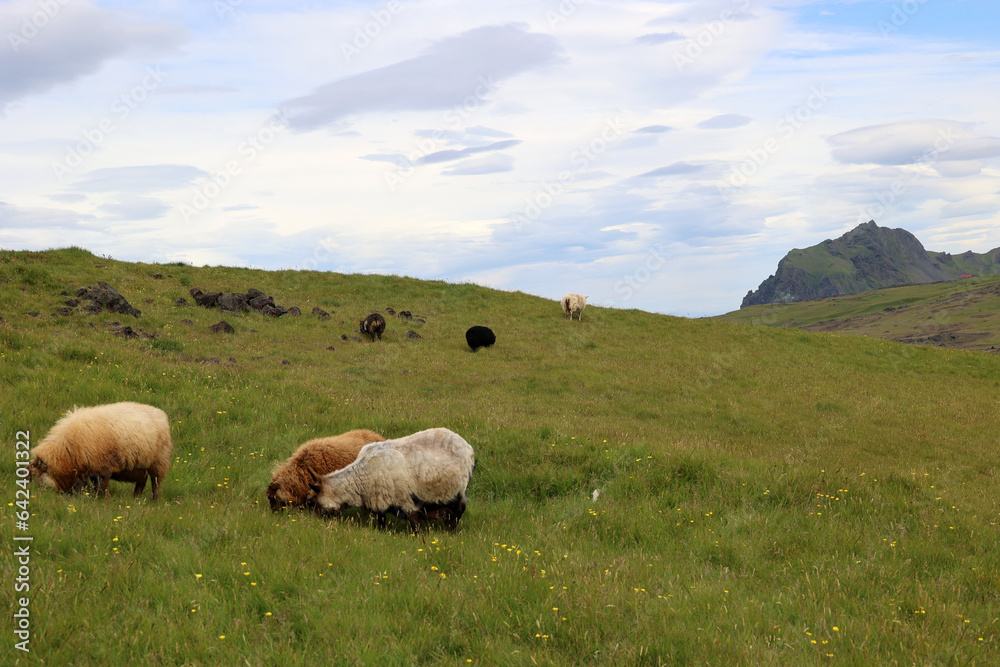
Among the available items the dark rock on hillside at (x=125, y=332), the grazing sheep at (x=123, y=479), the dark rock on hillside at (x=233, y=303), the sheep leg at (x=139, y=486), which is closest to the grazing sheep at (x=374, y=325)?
the dark rock on hillside at (x=233, y=303)

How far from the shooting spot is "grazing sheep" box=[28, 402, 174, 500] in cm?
800

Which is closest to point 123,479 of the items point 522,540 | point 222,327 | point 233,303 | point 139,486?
point 139,486

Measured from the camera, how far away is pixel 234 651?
14.8 feet

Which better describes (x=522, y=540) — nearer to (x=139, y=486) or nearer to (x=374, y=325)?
(x=139, y=486)

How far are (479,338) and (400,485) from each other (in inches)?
864

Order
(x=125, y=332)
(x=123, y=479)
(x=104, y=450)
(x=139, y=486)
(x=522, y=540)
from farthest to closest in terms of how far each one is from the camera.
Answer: (x=125, y=332), (x=139, y=486), (x=123, y=479), (x=104, y=450), (x=522, y=540)

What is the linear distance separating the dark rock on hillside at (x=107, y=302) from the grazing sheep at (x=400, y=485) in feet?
76.8

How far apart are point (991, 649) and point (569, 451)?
7.20 metres

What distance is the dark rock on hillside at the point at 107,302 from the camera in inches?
1038

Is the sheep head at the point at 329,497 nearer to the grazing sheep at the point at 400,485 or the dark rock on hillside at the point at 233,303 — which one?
the grazing sheep at the point at 400,485

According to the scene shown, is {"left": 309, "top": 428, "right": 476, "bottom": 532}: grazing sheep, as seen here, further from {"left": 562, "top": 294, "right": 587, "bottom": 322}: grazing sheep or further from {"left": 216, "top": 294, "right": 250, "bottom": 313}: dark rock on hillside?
{"left": 562, "top": 294, "right": 587, "bottom": 322}: grazing sheep

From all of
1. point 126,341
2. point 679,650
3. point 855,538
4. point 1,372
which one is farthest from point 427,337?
point 679,650

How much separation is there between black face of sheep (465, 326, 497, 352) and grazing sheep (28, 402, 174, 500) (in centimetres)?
2160

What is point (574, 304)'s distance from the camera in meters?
39.2
